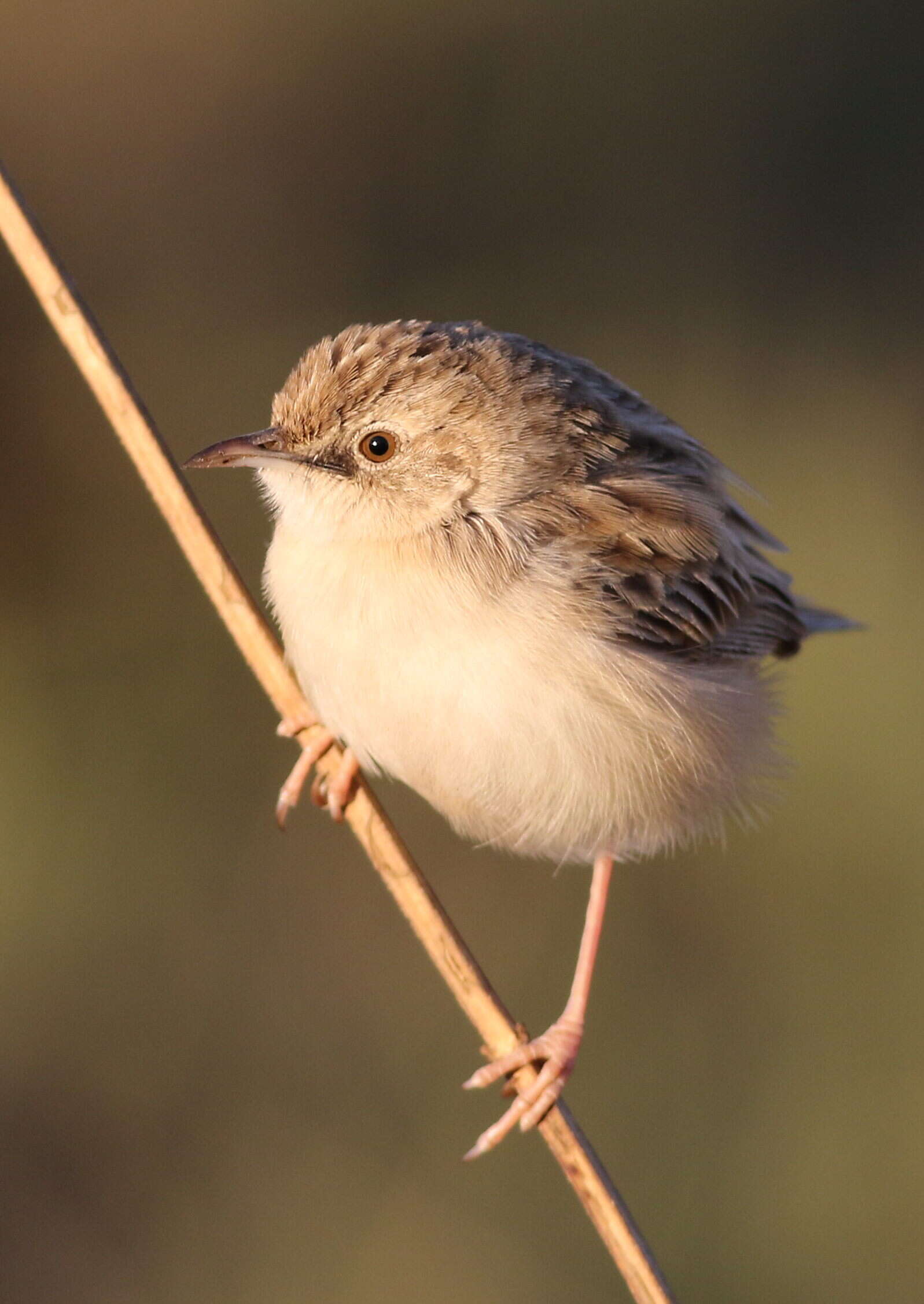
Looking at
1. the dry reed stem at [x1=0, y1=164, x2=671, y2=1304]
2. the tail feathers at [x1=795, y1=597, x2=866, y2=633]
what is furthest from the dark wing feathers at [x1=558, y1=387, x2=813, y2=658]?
the dry reed stem at [x1=0, y1=164, x2=671, y2=1304]

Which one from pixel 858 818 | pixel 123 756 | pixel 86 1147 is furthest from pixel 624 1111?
pixel 123 756

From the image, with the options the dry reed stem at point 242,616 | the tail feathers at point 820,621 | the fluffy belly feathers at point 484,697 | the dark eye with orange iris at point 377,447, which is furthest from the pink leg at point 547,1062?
the dark eye with orange iris at point 377,447

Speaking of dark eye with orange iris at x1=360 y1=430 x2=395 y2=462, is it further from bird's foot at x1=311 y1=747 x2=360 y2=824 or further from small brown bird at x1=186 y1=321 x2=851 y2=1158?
bird's foot at x1=311 y1=747 x2=360 y2=824

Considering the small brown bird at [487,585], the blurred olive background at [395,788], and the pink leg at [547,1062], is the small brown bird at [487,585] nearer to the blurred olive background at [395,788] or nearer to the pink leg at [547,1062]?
the pink leg at [547,1062]

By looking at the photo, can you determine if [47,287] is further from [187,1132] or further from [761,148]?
[761,148]

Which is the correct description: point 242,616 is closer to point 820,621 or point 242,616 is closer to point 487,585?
point 487,585

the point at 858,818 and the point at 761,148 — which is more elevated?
the point at 761,148

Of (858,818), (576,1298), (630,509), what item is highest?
(630,509)

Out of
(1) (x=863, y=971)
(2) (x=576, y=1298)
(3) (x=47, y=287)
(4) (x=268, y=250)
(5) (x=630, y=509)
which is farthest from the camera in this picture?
(4) (x=268, y=250)

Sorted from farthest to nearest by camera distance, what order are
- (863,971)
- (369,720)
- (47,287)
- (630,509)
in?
1. (863,971)
2. (630,509)
3. (369,720)
4. (47,287)
